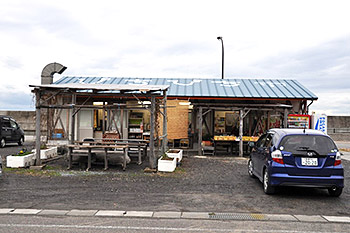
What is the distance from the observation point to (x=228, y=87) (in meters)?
18.7

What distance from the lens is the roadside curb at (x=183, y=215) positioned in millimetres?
5890

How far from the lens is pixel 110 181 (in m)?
9.09

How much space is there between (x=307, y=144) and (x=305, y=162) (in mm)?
411

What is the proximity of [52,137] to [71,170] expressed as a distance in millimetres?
6855

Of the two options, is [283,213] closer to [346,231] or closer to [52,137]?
[346,231]

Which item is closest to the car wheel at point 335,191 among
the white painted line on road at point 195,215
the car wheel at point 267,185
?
the car wheel at point 267,185

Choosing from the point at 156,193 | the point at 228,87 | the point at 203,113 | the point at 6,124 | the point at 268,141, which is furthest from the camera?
the point at 6,124

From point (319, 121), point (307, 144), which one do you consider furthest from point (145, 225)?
point (319, 121)

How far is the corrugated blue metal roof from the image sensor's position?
17109 millimetres

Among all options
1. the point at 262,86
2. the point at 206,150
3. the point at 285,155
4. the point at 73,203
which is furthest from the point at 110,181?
the point at 262,86

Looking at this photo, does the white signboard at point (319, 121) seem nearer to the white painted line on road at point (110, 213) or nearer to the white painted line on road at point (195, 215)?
the white painted line on road at point (195, 215)

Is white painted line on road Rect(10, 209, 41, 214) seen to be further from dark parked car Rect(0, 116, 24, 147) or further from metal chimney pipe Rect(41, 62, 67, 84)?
metal chimney pipe Rect(41, 62, 67, 84)

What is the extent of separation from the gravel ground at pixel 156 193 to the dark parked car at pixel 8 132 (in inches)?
366

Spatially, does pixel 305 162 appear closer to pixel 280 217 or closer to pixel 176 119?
pixel 280 217
